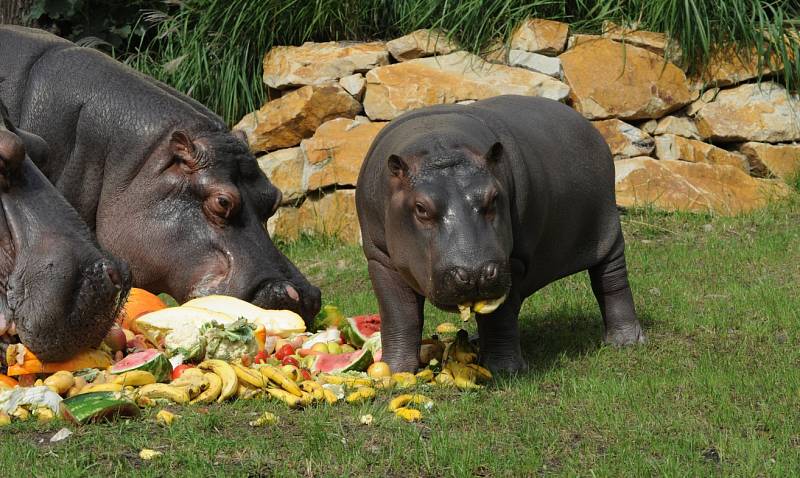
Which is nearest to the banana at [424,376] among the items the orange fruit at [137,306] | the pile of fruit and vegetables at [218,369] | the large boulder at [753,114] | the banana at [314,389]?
the pile of fruit and vegetables at [218,369]

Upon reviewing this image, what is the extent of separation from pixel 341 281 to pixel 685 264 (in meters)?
2.62

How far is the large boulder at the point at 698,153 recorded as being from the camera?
10.8 meters

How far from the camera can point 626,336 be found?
21.6ft

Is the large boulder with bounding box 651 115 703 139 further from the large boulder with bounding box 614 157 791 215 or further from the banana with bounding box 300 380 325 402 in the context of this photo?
the banana with bounding box 300 380 325 402

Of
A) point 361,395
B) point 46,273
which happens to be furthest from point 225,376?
point 46,273

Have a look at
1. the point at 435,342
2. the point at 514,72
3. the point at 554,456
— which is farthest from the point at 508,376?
the point at 514,72

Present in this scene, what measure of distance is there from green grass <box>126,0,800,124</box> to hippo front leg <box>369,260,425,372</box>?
18.5 ft

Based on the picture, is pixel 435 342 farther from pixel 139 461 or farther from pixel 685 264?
pixel 685 264

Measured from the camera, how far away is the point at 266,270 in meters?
7.02

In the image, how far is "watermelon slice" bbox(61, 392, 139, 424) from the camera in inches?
184

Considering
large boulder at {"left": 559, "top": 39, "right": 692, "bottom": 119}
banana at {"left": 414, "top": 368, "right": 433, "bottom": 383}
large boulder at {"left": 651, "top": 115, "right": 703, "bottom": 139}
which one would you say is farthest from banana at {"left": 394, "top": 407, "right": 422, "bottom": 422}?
large boulder at {"left": 651, "top": 115, "right": 703, "bottom": 139}

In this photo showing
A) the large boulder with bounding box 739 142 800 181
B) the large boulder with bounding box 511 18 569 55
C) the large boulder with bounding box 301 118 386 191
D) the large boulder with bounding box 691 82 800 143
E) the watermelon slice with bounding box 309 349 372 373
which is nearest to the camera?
the watermelon slice with bounding box 309 349 372 373

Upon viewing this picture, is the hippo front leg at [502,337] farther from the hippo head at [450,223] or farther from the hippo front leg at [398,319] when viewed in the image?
the hippo head at [450,223]

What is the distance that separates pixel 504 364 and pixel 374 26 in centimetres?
697
